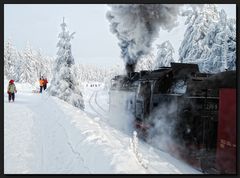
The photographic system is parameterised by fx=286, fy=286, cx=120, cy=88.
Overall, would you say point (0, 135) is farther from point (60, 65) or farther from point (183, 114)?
point (60, 65)

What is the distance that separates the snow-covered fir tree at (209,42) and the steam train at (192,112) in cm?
561

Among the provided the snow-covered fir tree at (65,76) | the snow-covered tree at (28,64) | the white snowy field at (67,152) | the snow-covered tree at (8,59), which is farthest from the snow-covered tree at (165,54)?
the snow-covered tree at (8,59)

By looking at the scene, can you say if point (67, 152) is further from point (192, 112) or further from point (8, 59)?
point (192, 112)

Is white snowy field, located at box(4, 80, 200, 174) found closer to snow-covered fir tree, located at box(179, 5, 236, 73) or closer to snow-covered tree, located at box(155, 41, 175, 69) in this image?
snow-covered fir tree, located at box(179, 5, 236, 73)

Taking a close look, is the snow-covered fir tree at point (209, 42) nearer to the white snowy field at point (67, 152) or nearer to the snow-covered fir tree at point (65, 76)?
the white snowy field at point (67, 152)

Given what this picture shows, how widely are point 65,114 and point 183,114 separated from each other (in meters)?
4.71

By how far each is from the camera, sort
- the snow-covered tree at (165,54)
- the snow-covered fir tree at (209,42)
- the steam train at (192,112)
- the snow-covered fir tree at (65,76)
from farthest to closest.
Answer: the snow-covered tree at (165,54) < the snow-covered fir tree at (65,76) < the snow-covered fir tree at (209,42) < the steam train at (192,112)

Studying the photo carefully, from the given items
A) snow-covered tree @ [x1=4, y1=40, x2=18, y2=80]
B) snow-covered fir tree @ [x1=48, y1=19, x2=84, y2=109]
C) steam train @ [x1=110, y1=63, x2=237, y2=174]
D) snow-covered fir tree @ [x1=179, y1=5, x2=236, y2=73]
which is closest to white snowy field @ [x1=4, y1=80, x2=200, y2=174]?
snow-covered tree @ [x1=4, y1=40, x2=18, y2=80]

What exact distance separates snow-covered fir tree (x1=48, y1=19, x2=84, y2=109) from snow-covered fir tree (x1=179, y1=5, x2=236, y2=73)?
9758 mm

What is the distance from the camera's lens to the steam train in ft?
24.1

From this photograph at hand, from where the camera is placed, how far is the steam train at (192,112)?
734 centimetres

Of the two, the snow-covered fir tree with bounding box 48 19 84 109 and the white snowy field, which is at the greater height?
the snow-covered fir tree with bounding box 48 19 84 109

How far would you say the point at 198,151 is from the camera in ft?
28.4

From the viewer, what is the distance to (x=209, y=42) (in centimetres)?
1894
